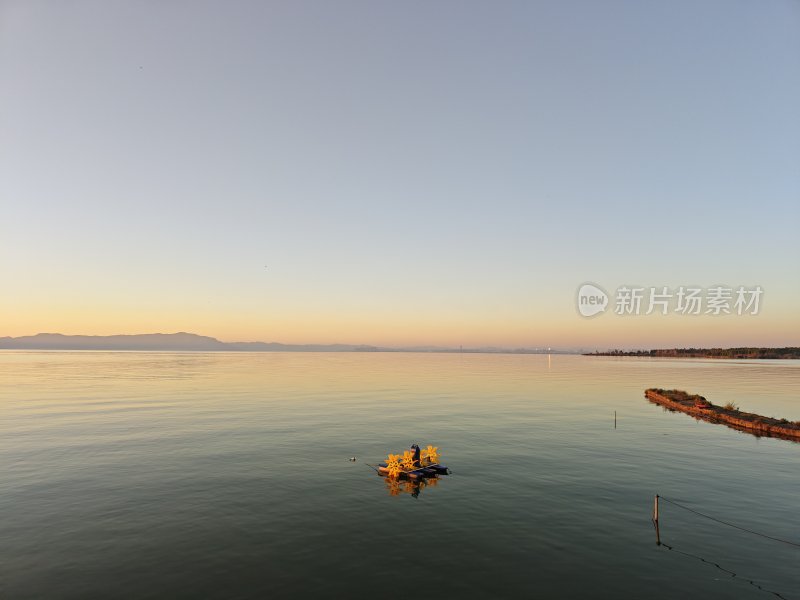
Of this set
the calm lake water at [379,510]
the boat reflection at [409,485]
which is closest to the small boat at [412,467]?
the boat reflection at [409,485]

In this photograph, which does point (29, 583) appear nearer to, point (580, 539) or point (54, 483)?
point (54, 483)

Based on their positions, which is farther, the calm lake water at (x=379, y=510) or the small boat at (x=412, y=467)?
the small boat at (x=412, y=467)

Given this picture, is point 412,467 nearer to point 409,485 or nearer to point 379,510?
point 409,485

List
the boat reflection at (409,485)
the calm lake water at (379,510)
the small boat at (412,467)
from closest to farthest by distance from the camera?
the calm lake water at (379,510), the boat reflection at (409,485), the small boat at (412,467)

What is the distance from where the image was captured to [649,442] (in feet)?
180

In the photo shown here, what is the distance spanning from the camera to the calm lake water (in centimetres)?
2147

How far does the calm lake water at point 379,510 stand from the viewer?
70.4 feet

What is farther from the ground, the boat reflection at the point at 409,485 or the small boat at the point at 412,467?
the small boat at the point at 412,467

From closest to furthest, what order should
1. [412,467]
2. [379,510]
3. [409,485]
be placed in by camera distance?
[379,510] → [409,485] → [412,467]

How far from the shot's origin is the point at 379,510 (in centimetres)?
3089

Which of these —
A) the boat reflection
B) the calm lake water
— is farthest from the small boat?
the calm lake water

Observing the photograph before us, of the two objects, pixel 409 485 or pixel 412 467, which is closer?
pixel 409 485

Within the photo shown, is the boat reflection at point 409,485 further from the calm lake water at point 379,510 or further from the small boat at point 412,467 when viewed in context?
the small boat at point 412,467

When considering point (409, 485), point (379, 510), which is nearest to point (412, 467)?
point (409, 485)
